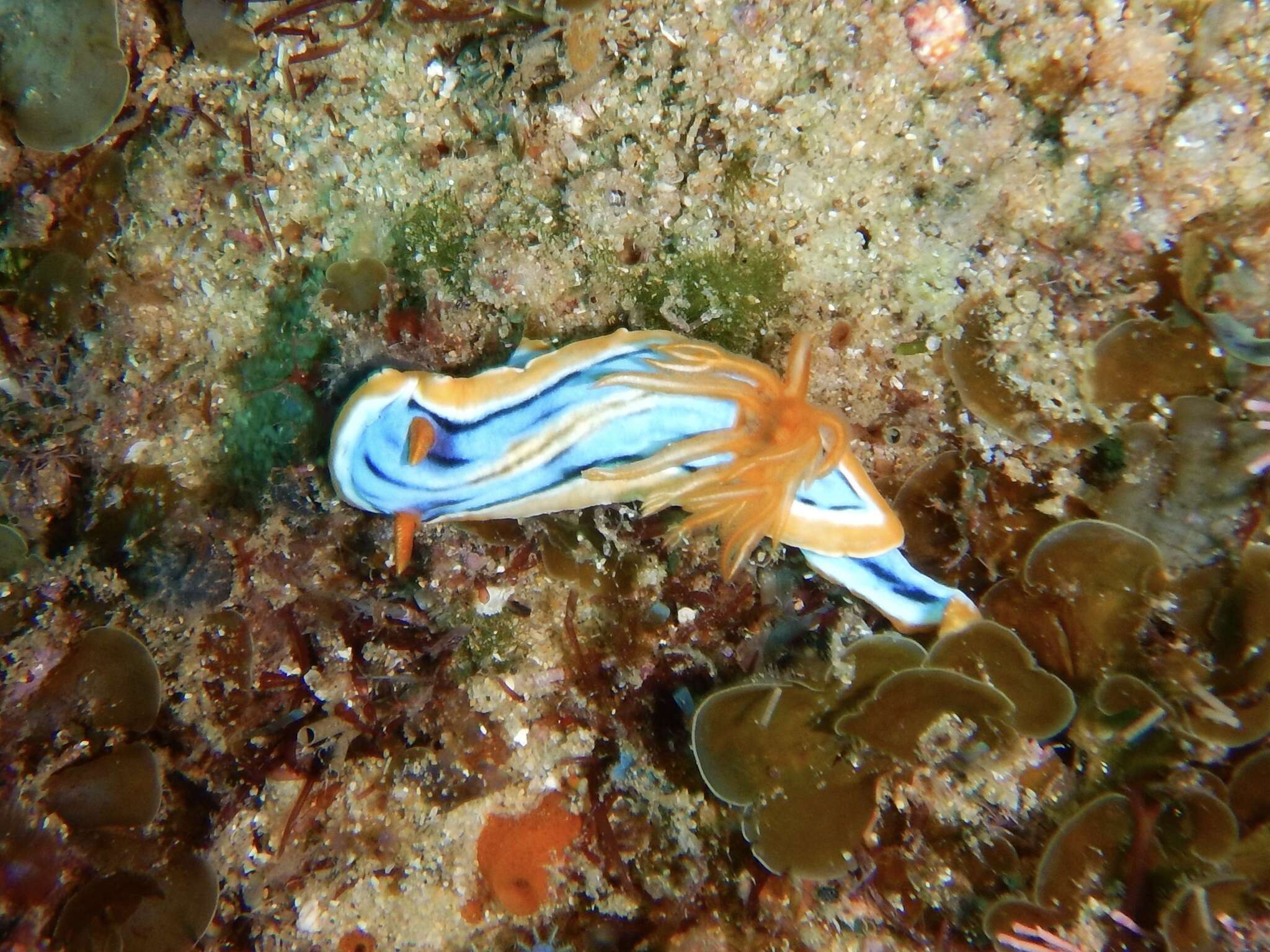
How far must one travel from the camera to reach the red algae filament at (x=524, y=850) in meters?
4.10

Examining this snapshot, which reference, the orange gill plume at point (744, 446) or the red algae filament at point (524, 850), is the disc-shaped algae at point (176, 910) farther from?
the orange gill plume at point (744, 446)

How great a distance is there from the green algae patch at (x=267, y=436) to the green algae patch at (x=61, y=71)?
1.59 meters

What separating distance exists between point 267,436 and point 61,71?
82.5 inches

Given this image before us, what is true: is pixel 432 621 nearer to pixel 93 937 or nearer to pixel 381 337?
pixel 381 337

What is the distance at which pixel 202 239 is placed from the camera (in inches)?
148

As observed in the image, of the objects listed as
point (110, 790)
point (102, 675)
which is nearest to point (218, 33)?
point (102, 675)

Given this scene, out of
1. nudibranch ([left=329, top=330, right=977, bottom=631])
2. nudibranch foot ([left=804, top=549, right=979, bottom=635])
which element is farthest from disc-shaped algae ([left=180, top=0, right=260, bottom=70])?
nudibranch foot ([left=804, top=549, right=979, bottom=635])

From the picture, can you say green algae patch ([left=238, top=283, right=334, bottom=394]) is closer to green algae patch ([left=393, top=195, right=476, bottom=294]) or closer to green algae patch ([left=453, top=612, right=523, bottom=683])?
green algae patch ([left=393, top=195, right=476, bottom=294])

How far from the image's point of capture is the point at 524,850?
4.12 m

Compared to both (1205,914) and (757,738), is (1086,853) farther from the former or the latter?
(757,738)

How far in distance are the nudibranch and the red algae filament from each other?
1.96 metres

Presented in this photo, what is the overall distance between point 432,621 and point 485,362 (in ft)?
5.01

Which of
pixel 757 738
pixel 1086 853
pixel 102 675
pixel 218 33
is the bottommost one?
pixel 1086 853

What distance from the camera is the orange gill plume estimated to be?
2797mm
